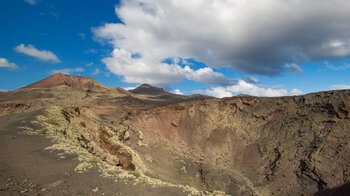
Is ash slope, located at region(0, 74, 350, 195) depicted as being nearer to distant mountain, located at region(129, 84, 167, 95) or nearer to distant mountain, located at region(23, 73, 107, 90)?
distant mountain, located at region(23, 73, 107, 90)

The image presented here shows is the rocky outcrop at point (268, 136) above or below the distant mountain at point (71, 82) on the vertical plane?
below

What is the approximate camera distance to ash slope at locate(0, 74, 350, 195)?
60.6 ft

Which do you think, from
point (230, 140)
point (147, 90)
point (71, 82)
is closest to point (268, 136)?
point (230, 140)

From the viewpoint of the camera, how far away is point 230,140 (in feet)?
90.6

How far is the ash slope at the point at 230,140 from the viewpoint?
60.6 ft

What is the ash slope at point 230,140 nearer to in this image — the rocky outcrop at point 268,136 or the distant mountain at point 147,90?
the rocky outcrop at point 268,136

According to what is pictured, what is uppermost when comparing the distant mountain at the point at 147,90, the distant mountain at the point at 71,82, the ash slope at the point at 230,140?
the distant mountain at the point at 147,90

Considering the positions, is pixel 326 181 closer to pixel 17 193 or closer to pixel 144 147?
pixel 144 147

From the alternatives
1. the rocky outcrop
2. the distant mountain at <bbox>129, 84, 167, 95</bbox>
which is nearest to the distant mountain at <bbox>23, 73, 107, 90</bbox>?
the distant mountain at <bbox>129, 84, 167, 95</bbox>

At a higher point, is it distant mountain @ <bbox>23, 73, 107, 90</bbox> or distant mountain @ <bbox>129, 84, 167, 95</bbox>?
distant mountain @ <bbox>129, 84, 167, 95</bbox>

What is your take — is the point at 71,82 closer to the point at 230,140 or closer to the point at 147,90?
the point at 147,90

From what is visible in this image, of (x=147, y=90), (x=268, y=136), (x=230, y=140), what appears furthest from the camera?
(x=147, y=90)

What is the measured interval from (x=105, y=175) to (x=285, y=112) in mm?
26107

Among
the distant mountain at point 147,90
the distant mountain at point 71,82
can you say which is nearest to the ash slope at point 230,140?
the distant mountain at point 71,82
